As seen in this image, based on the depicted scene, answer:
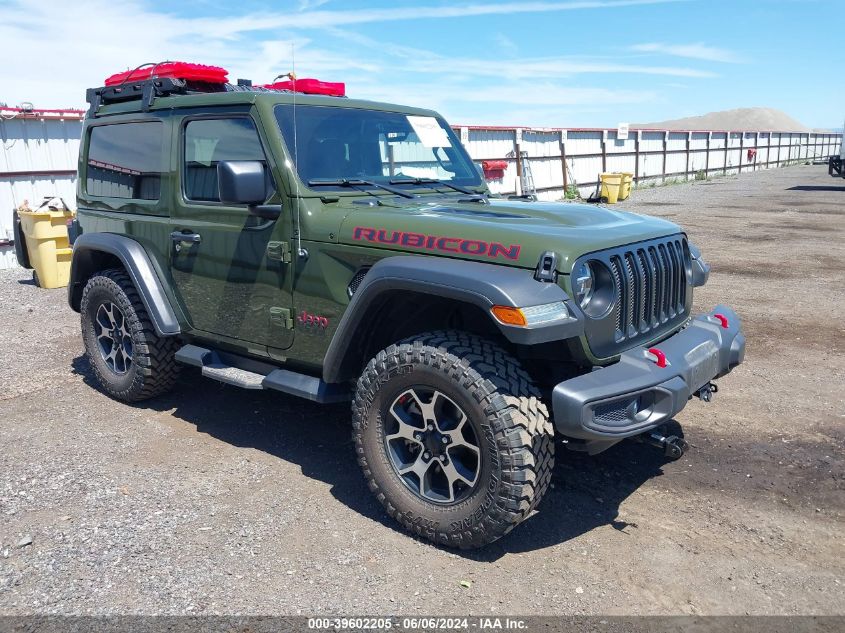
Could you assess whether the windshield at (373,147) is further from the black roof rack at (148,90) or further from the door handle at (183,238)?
the black roof rack at (148,90)

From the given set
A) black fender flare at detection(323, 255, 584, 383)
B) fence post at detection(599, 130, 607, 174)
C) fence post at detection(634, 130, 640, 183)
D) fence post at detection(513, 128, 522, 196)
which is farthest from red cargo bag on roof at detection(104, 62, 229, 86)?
fence post at detection(634, 130, 640, 183)

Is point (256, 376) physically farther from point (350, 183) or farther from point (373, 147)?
point (373, 147)

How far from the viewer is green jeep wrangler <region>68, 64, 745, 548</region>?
10.0ft

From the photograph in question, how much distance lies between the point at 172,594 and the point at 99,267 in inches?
121

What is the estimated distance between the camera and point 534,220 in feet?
11.6

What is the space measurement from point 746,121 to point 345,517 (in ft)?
468

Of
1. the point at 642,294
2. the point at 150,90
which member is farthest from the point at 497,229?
the point at 150,90

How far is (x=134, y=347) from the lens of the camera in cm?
480

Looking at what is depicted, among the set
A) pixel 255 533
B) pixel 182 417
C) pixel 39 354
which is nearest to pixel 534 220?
pixel 255 533

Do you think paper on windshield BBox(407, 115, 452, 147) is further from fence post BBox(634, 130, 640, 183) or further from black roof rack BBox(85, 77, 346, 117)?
fence post BBox(634, 130, 640, 183)

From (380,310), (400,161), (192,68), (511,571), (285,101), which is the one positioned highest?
(192,68)

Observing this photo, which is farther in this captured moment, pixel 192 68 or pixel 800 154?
pixel 800 154

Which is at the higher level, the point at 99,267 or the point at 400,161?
the point at 400,161

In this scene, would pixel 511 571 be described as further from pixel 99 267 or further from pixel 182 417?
pixel 99 267
